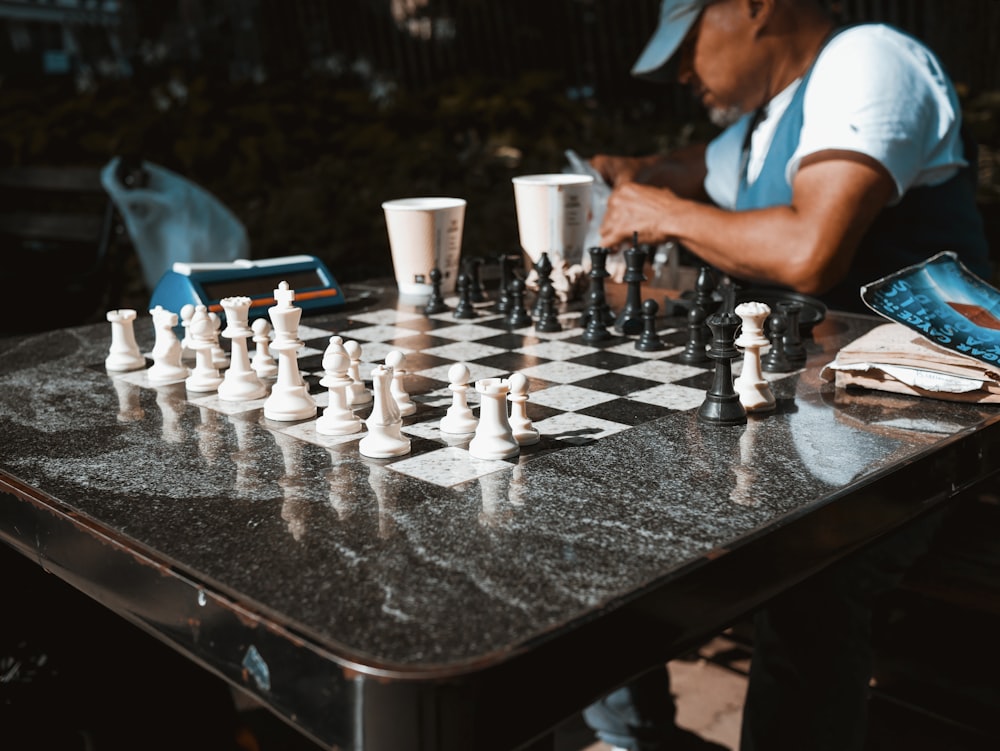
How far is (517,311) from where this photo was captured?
6.88 ft

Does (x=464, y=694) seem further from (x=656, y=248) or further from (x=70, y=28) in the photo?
(x=70, y=28)

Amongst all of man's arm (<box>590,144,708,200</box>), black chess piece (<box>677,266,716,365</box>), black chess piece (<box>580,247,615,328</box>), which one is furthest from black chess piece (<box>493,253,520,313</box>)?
man's arm (<box>590,144,708,200</box>)

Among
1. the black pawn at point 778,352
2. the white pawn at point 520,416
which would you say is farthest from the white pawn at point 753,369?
the white pawn at point 520,416

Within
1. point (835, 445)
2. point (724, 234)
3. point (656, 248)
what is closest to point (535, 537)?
point (835, 445)

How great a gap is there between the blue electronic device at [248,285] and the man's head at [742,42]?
44.5 inches

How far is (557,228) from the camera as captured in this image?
2.38 m

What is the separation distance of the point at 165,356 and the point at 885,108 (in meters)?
1.60

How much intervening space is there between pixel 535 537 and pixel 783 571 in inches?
10.7

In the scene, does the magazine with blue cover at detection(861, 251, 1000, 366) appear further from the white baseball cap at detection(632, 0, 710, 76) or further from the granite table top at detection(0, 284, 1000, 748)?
the white baseball cap at detection(632, 0, 710, 76)

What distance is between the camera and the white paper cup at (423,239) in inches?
89.9

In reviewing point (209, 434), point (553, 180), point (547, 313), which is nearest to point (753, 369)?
point (547, 313)

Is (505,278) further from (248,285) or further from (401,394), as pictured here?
(401,394)

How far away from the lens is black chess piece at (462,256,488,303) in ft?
7.36

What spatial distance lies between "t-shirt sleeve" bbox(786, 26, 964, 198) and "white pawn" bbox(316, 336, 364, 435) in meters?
1.32
